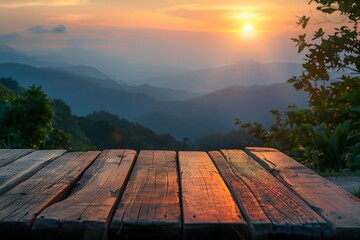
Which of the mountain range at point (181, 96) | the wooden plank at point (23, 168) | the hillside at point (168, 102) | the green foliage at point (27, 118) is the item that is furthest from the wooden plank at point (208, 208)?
the hillside at point (168, 102)

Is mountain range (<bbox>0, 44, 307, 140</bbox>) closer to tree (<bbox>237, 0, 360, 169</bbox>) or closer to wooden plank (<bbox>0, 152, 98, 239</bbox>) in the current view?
tree (<bbox>237, 0, 360, 169</bbox>)

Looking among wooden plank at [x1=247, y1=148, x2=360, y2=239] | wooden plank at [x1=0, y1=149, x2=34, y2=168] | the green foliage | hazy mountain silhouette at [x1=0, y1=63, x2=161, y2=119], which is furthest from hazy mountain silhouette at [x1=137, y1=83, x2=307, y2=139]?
wooden plank at [x1=247, y1=148, x2=360, y2=239]

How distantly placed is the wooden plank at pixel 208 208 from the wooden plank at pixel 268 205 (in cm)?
4

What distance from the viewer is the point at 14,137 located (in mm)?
9492

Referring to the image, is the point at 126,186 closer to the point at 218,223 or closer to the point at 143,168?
the point at 143,168

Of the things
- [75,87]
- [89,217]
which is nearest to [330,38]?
[89,217]

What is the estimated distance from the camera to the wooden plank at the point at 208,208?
1.79 m

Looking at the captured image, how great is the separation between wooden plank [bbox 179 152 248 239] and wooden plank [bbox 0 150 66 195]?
2.30 ft

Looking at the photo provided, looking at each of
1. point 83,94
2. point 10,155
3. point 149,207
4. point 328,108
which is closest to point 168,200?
point 149,207

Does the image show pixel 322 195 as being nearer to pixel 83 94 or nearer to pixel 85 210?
pixel 85 210

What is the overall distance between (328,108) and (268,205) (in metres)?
7.09

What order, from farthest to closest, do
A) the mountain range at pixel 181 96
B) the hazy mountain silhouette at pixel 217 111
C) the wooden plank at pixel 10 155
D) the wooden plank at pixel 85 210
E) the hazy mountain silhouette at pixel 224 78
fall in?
the hazy mountain silhouette at pixel 224 78, the mountain range at pixel 181 96, the hazy mountain silhouette at pixel 217 111, the wooden plank at pixel 10 155, the wooden plank at pixel 85 210

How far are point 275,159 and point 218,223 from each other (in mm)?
1430

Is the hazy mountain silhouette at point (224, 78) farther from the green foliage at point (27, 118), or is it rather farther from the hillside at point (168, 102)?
the green foliage at point (27, 118)
